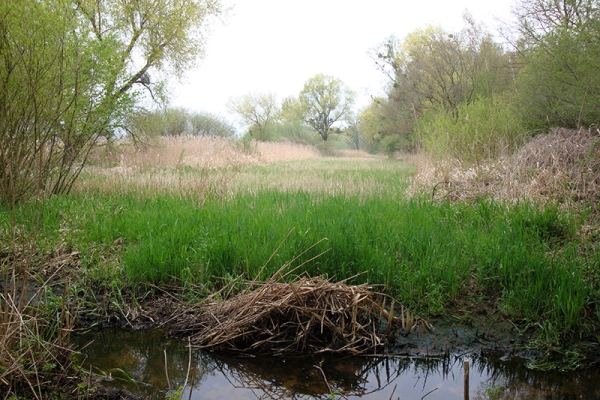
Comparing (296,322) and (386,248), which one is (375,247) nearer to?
(386,248)

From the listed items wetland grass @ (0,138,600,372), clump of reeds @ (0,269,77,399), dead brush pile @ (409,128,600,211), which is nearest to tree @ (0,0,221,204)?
wetland grass @ (0,138,600,372)

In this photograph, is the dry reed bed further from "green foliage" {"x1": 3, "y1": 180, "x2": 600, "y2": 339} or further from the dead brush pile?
the dead brush pile

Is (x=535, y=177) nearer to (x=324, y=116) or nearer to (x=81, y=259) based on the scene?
(x=81, y=259)

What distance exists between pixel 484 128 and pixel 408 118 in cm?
1687

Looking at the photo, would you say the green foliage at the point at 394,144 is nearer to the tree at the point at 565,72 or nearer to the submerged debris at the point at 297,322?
the tree at the point at 565,72

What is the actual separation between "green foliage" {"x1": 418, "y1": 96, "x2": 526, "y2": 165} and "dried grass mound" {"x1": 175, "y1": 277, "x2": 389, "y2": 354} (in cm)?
649

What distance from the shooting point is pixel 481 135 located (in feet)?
32.4

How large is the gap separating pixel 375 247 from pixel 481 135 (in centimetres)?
666

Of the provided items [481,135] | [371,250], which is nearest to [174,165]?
[481,135]

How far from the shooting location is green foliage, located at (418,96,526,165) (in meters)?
9.37

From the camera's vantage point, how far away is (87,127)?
749 centimetres

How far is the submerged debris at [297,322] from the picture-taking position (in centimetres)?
331

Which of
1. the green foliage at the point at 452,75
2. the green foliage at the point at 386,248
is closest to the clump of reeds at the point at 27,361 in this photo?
the green foliage at the point at 386,248

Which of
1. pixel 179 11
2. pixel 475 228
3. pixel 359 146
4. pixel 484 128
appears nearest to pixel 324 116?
pixel 359 146
